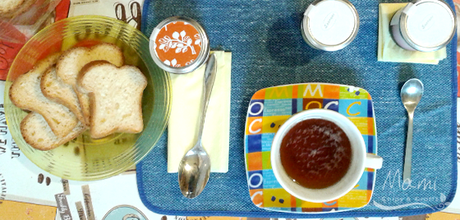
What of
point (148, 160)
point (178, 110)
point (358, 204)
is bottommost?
point (358, 204)

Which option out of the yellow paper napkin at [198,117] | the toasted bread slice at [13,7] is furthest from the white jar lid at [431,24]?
the toasted bread slice at [13,7]

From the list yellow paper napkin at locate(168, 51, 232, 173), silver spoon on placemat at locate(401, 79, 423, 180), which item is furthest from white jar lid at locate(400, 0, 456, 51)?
yellow paper napkin at locate(168, 51, 232, 173)

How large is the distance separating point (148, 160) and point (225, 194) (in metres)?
0.24

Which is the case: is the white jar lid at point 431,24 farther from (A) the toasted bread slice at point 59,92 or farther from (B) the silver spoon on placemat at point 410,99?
(A) the toasted bread slice at point 59,92

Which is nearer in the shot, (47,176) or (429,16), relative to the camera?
(429,16)

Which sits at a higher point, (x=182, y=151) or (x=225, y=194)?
(x=182, y=151)

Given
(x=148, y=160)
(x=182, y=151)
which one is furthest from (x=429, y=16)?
(x=148, y=160)

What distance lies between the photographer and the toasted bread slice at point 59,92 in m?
0.75

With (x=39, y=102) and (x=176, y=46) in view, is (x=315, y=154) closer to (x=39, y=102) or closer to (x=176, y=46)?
(x=176, y=46)

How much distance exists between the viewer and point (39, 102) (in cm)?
78

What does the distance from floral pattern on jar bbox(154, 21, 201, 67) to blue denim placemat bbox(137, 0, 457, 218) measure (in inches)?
3.7

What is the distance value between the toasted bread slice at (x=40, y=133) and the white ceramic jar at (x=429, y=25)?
91cm

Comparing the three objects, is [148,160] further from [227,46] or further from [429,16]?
[429,16]

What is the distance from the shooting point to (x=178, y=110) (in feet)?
2.52
